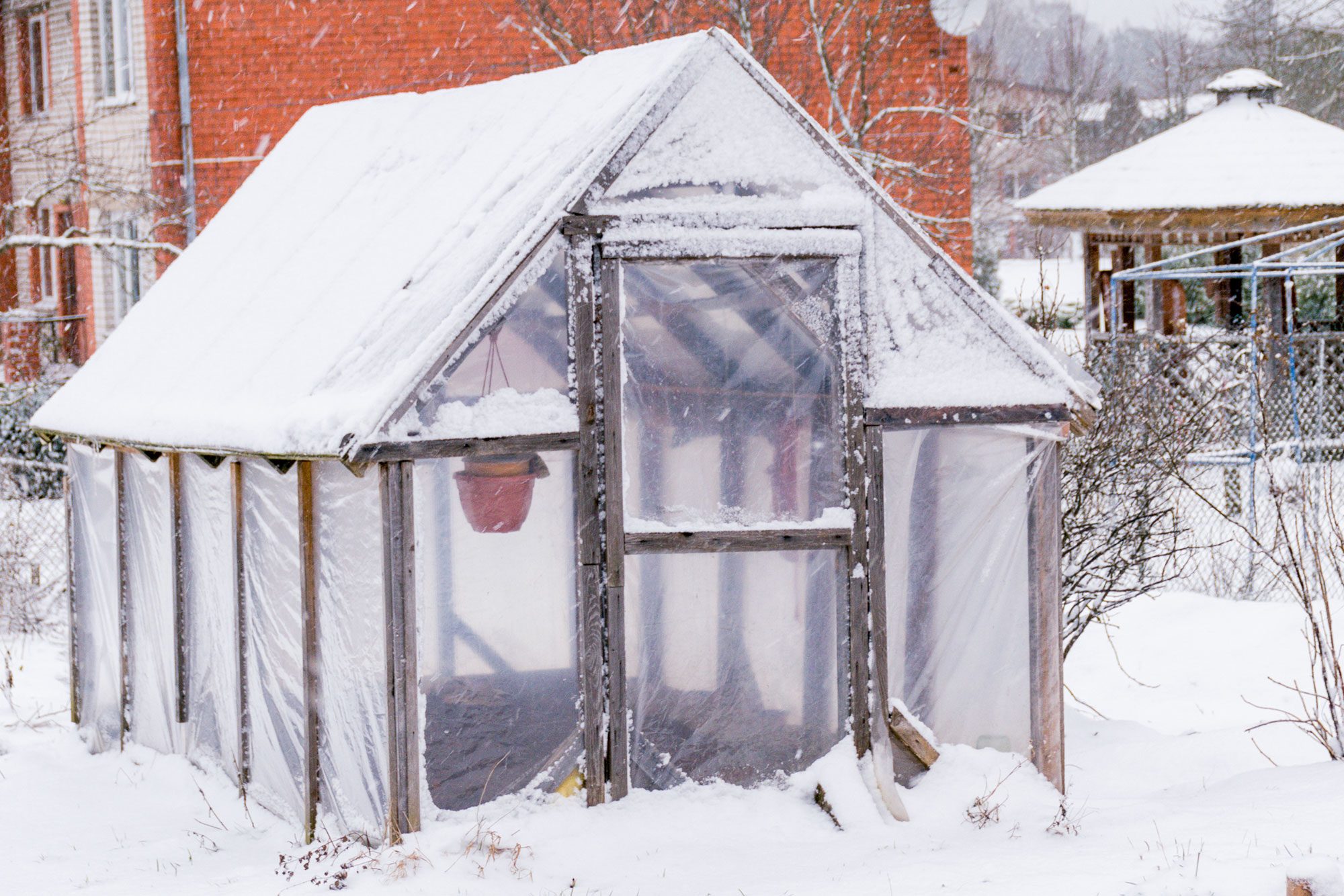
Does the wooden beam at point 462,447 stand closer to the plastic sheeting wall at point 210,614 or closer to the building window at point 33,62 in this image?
the plastic sheeting wall at point 210,614

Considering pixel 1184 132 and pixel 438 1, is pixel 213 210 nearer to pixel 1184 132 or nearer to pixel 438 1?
pixel 438 1

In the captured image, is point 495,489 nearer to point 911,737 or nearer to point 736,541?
point 736,541

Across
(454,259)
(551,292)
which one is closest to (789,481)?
(551,292)

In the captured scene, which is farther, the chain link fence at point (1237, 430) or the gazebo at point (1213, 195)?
the gazebo at point (1213, 195)

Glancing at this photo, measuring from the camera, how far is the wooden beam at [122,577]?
8438mm

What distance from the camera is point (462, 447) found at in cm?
605

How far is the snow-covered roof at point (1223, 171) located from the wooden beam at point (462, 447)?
1403 centimetres

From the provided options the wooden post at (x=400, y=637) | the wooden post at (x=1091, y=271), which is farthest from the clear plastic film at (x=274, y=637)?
the wooden post at (x=1091, y=271)

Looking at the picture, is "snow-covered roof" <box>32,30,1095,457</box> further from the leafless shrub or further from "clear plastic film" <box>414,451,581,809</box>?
the leafless shrub

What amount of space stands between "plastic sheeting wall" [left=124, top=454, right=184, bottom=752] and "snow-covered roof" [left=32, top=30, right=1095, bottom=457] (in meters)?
0.34

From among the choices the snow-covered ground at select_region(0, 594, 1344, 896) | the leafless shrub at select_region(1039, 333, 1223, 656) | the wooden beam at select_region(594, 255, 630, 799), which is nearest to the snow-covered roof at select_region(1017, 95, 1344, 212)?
the leafless shrub at select_region(1039, 333, 1223, 656)

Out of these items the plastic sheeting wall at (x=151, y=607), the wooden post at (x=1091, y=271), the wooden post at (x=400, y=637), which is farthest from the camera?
the wooden post at (x=1091, y=271)

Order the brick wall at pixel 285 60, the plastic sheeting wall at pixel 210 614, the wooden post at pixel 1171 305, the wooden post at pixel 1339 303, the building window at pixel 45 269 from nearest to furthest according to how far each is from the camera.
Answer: the plastic sheeting wall at pixel 210 614 → the wooden post at pixel 1339 303 → the brick wall at pixel 285 60 → the wooden post at pixel 1171 305 → the building window at pixel 45 269

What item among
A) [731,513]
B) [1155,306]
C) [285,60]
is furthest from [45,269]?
[731,513]
